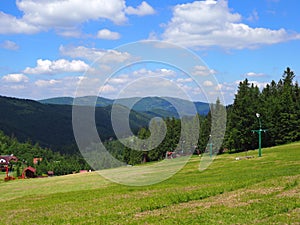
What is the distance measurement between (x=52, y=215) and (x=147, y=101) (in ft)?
42.2

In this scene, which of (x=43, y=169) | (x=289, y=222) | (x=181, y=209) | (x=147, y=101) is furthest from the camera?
(x=43, y=169)

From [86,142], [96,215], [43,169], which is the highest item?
[86,142]

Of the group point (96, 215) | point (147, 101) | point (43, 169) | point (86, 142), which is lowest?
point (43, 169)

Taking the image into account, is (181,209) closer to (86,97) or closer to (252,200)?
(252,200)

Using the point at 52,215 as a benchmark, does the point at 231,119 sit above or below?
above

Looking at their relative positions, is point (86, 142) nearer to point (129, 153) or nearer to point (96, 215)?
point (96, 215)

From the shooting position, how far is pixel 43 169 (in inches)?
7136

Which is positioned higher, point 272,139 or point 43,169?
point 272,139

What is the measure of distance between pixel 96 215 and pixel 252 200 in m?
6.95

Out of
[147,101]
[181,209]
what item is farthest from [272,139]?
[181,209]

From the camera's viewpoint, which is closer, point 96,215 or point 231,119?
point 96,215

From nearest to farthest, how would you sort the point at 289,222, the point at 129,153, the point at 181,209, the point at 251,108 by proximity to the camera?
the point at 289,222, the point at 181,209, the point at 251,108, the point at 129,153

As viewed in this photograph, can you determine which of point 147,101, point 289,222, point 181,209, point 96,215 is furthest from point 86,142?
point 289,222

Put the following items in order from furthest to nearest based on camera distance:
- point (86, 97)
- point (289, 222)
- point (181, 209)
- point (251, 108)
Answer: point (251, 108)
point (86, 97)
point (181, 209)
point (289, 222)
